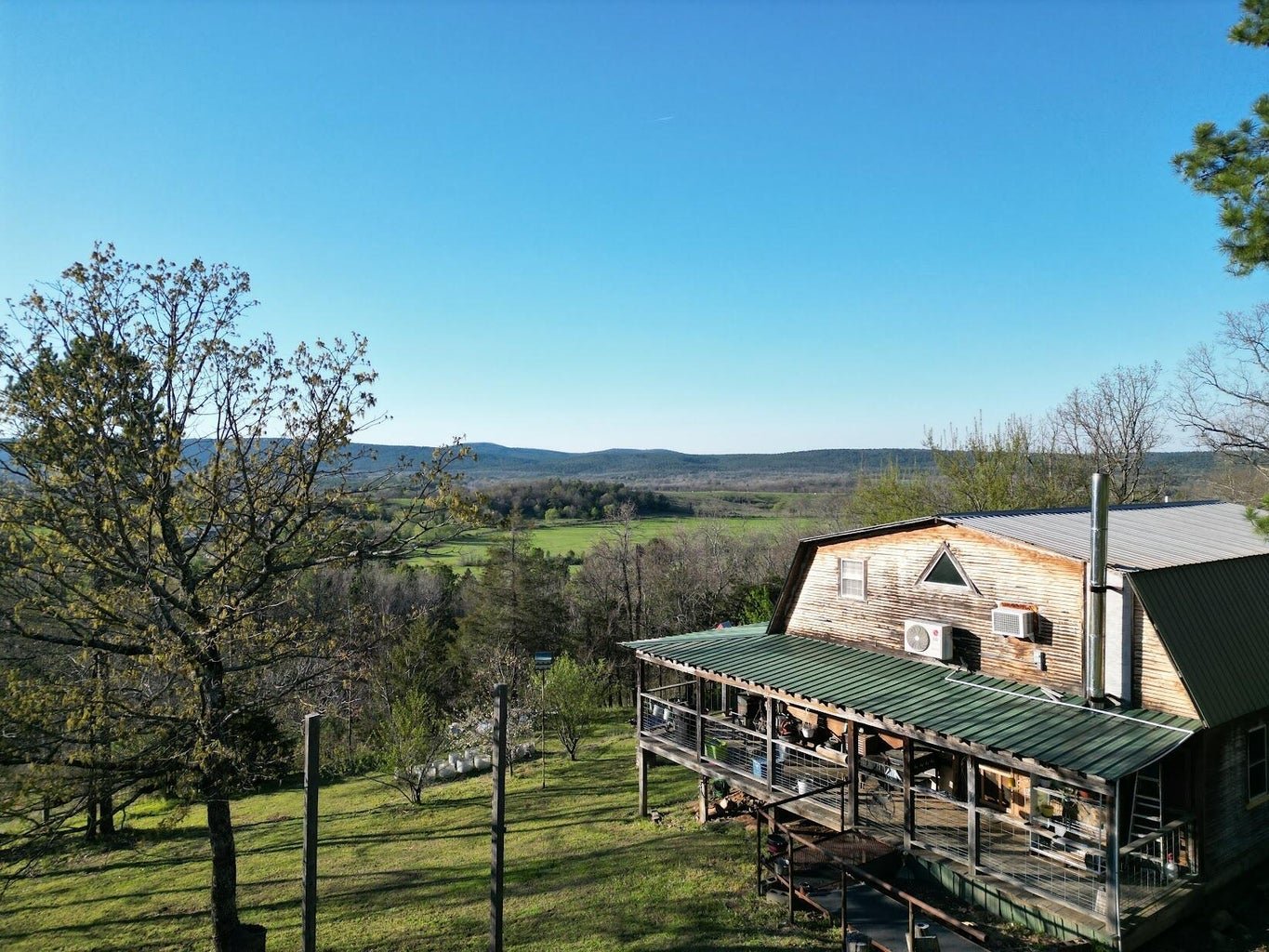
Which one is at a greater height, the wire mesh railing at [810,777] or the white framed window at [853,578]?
the white framed window at [853,578]

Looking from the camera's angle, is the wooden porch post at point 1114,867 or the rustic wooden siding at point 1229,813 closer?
the wooden porch post at point 1114,867

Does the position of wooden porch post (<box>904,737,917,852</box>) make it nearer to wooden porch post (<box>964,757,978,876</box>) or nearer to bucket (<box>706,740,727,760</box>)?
wooden porch post (<box>964,757,978,876</box>)

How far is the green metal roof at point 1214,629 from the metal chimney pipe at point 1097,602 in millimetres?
477

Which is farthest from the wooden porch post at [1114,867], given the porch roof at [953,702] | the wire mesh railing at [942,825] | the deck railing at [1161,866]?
the wire mesh railing at [942,825]

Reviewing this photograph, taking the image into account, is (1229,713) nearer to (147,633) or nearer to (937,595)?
(937,595)

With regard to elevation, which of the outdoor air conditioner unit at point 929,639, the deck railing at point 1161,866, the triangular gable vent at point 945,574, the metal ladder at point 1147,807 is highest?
the triangular gable vent at point 945,574

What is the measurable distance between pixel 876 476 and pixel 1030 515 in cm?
2613

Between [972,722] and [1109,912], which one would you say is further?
[972,722]

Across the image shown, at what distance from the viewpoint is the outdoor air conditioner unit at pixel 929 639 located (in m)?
13.5

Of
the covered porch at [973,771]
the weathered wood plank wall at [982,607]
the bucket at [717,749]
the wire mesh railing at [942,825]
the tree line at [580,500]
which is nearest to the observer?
the covered porch at [973,771]

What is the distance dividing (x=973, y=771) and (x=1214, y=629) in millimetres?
4949

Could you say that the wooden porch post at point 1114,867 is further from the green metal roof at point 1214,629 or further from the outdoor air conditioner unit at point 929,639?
the outdoor air conditioner unit at point 929,639

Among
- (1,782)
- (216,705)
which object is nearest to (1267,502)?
(216,705)

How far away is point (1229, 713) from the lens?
1050 centimetres
